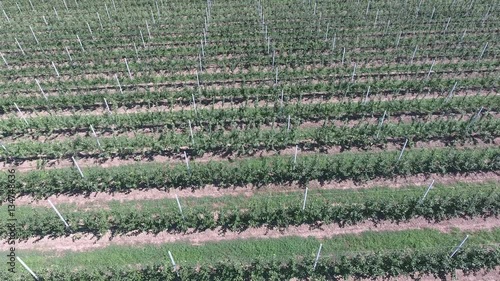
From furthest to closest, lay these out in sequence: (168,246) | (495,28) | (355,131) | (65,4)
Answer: (65,4)
(495,28)
(355,131)
(168,246)

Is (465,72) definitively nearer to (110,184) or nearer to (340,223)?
(340,223)

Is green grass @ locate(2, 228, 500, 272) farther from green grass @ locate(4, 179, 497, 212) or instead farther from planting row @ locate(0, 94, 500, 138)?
planting row @ locate(0, 94, 500, 138)

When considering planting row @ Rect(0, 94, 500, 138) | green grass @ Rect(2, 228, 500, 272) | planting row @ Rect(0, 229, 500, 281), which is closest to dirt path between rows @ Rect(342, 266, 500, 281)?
planting row @ Rect(0, 229, 500, 281)

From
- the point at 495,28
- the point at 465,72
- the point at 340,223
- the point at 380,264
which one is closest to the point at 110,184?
the point at 340,223

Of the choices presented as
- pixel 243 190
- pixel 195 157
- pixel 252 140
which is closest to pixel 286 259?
pixel 243 190

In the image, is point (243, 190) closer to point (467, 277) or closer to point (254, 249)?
point (254, 249)
